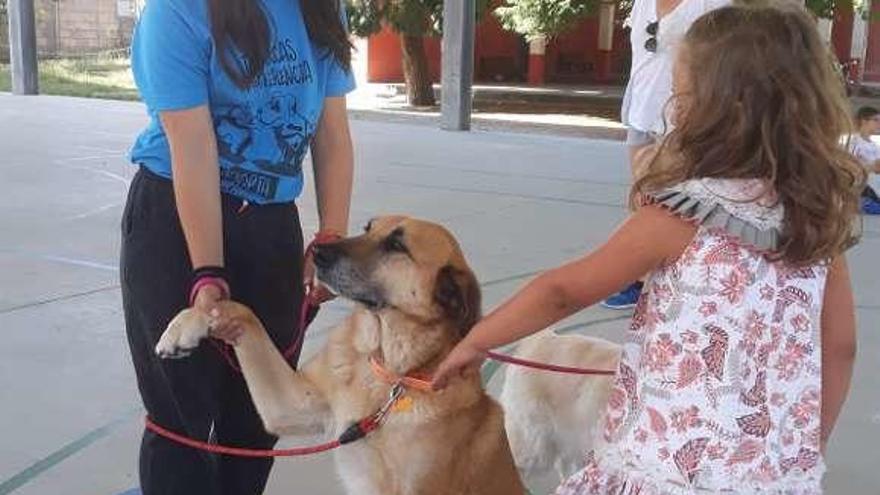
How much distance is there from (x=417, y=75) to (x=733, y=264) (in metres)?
22.2

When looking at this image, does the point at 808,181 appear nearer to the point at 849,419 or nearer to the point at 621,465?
the point at 621,465

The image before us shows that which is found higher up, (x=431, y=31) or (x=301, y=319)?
(x=431, y=31)

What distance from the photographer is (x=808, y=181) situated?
2039 millimetres

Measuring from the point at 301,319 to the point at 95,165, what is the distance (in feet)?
30.1

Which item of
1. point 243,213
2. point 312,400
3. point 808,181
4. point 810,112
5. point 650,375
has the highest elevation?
point 810,112

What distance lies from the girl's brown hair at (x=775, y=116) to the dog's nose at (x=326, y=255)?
1.01 metres

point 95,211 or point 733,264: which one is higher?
point 733,264

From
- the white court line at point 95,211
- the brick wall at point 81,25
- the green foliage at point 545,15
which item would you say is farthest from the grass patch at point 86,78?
the white court line at point 95,211

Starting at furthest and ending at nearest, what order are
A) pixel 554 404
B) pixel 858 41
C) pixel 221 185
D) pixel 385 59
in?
1. pixel 858 41
2. pixel 385 59
3. pixel 554 404
4. pixel 221 185

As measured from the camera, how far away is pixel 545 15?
22312 millimetres

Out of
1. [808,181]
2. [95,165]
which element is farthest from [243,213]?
[95,165]

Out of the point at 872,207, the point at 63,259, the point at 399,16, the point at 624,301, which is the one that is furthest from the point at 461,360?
the point at 399,16

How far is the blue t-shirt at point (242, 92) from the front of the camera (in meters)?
2.32

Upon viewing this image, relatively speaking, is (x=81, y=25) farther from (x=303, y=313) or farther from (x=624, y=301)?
(x=303, y=313)
